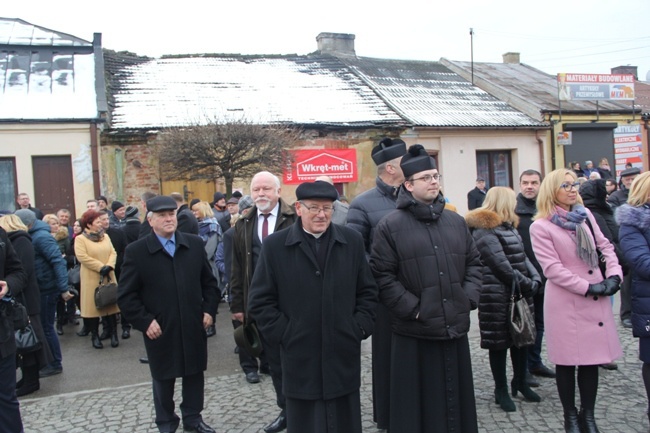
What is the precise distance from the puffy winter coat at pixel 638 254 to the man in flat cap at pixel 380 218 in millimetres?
1676

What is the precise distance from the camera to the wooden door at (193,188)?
16875mm

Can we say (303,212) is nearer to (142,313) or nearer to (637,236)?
(142,313)

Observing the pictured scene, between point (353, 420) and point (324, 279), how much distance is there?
0.92m

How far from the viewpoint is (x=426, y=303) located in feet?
12.5

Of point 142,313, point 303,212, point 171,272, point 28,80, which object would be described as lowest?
point 142,313

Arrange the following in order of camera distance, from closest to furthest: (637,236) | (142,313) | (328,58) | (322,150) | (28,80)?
(637,236), (142,313), (28,80), (322,150), (328,58)

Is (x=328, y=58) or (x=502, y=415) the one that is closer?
(x=502, y=415)

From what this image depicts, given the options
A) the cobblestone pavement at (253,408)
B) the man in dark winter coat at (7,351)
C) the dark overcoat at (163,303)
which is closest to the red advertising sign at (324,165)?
the cobblestone pavement at (253,408)

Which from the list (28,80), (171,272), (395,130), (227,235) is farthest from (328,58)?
(171,272)

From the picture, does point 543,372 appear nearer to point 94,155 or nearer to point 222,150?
point 222,150

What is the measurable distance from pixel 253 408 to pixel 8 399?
78.5 inches

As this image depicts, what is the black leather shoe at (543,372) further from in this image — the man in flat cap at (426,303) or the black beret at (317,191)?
the black beret at (317,191)

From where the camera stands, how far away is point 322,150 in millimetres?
17797

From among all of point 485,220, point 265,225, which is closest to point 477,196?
point 485,220
